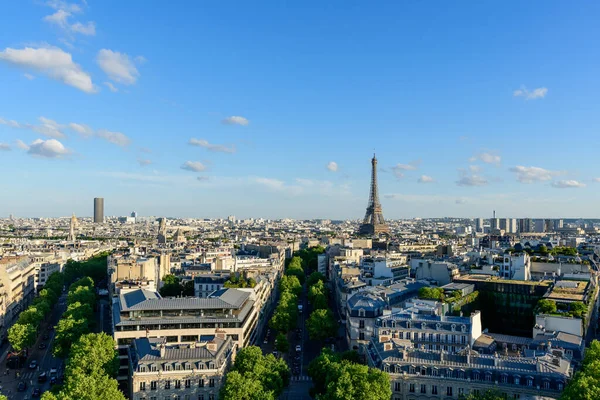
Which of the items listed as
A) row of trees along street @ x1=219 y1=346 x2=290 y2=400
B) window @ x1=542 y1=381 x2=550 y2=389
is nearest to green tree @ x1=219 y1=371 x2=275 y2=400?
row of trees along street @ x1=219 y1=346 x2=290 y2=400

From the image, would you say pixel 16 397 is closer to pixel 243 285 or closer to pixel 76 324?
pixel 76 324

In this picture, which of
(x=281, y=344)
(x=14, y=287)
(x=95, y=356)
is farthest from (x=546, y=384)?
(x=14, y=287)

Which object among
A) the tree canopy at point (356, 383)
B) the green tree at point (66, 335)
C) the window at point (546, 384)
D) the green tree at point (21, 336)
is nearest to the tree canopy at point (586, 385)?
the window at point (546, 384)

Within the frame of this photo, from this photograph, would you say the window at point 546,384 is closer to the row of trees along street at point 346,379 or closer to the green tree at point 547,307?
the row of trees along street at point 346,379

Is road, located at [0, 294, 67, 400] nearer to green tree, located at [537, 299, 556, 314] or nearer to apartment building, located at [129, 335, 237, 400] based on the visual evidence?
apartment building, located at [129, 335, 237, 400]

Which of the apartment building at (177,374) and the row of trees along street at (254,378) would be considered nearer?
the row of trees along street at (254,378)

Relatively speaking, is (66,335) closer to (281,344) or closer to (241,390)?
(281,344)

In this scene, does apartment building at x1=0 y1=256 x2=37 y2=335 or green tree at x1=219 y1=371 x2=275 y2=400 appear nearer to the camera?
green tree at x1=219 y1=371 x2=275 y2=400
